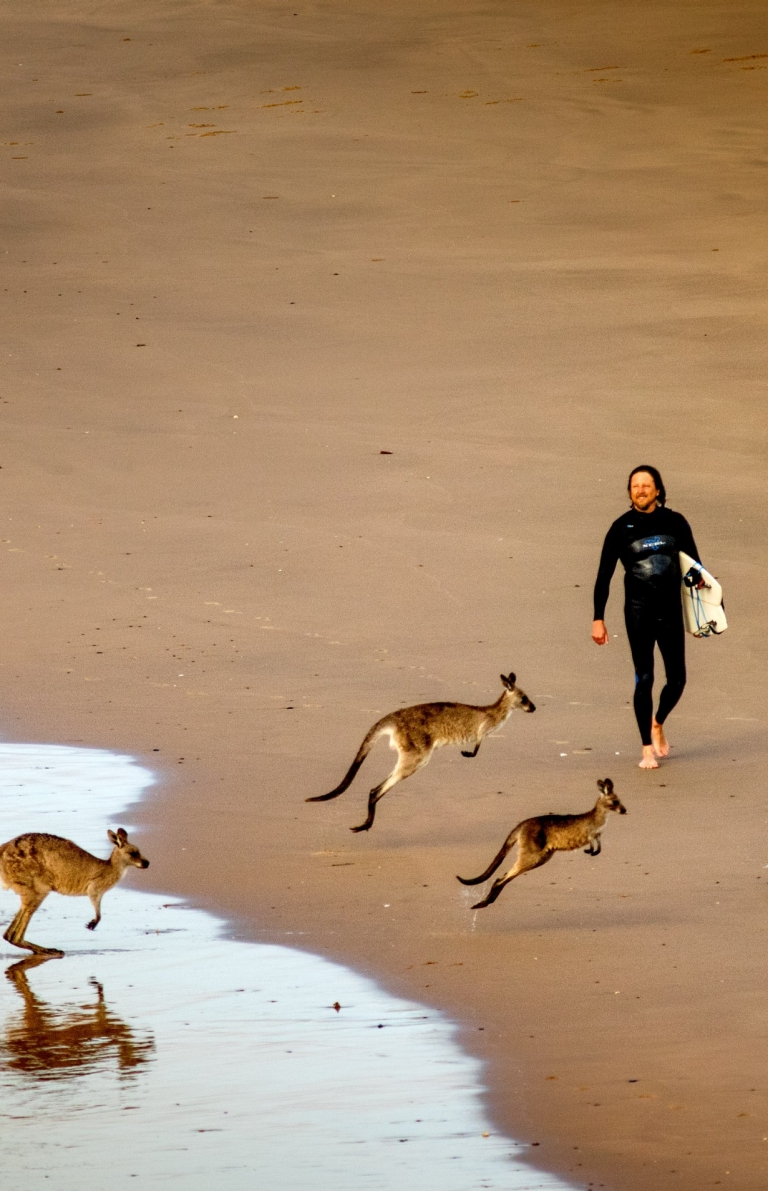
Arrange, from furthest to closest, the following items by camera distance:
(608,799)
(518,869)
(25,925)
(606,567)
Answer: (606,567) → (608,799) → (518,869) → (25,925)

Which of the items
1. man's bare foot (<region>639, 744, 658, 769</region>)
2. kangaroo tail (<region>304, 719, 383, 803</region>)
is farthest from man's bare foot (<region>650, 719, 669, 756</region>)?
kangaroo tail (<region>304, 719, 383, 803</region>)

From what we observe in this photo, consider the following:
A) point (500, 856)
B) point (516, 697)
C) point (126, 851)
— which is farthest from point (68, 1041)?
point (516, 697)

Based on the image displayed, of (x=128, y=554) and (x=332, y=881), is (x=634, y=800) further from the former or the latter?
(x=128, y=554)

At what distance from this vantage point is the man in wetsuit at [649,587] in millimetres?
10820

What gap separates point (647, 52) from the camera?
32688mm

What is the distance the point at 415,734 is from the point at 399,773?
0.62ft

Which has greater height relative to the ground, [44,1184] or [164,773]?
[44,1184]

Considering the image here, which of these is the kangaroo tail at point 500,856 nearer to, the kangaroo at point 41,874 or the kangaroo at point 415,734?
the kangaroo at point 415,734

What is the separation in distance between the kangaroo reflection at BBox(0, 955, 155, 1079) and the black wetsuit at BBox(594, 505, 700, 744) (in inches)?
170

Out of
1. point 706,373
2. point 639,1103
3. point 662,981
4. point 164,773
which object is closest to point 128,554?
point 164,773

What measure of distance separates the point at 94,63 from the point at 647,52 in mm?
8457

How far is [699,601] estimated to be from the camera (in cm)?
1096

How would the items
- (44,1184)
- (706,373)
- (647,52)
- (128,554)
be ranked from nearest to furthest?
(44,1184)
(128,554)
(706,373)
(647,52)

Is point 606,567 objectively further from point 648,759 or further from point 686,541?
point 648,759
